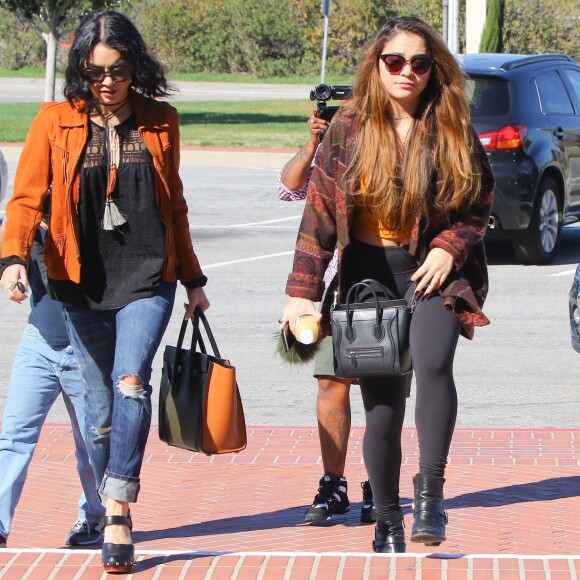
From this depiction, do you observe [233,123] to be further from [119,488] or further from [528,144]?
[119,488]

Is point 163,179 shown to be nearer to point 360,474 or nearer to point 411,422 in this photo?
point 360,474

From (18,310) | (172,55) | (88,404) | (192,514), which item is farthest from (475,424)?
(172,55)

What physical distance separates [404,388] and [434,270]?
45 cm

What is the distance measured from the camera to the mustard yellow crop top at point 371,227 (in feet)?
13.3

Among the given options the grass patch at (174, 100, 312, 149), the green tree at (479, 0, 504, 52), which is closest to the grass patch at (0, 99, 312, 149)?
the grass patch at (174, 100, 312, 149)

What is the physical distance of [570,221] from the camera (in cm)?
1288

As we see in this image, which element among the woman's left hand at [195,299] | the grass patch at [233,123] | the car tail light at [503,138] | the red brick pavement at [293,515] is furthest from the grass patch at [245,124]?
the woman's left hand at [195,299]

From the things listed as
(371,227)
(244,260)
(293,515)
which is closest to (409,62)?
(371,227)

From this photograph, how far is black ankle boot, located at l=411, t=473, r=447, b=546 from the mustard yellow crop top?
741 mm

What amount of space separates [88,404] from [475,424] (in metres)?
2.93

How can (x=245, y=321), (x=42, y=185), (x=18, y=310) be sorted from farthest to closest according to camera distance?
(x=18, y=310) < (x=245, y=321) < (x=42, y=185)

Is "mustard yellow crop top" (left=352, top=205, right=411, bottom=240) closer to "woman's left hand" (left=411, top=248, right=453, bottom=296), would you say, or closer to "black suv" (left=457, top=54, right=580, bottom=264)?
"woman's left hand" (left=411, top=248, right=453, bottom=296)

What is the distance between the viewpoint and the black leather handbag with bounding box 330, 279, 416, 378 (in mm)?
3996

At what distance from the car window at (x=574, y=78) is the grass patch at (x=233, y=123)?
1256 centimetres
